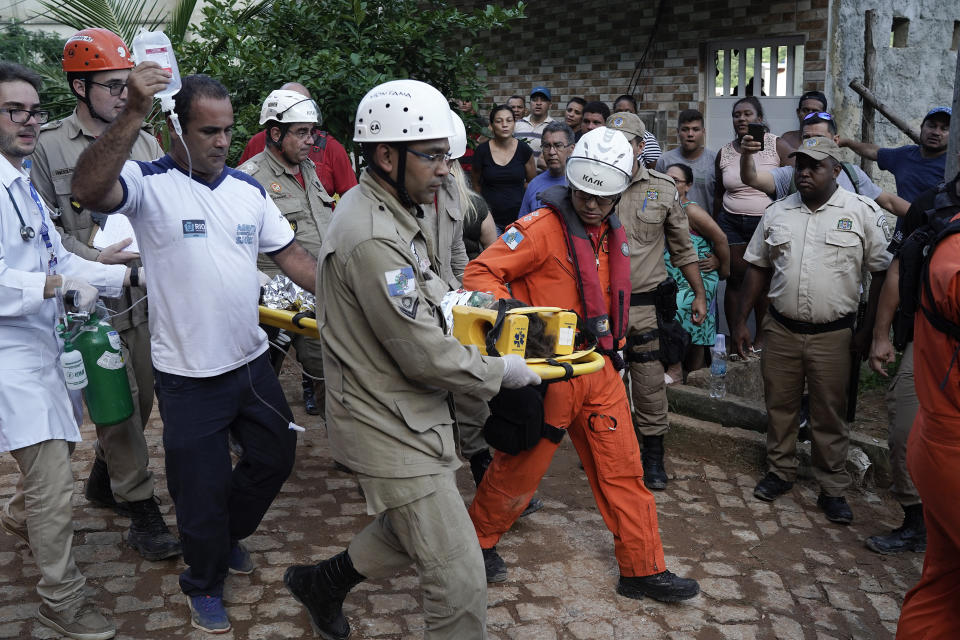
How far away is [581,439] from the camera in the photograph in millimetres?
4480

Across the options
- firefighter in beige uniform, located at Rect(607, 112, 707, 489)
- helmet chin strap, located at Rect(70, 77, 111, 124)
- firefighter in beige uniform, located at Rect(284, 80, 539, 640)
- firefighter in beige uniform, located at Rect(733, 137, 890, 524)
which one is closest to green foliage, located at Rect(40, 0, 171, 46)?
helmet chin strap, located at Rect(70, 77, 111, 124)

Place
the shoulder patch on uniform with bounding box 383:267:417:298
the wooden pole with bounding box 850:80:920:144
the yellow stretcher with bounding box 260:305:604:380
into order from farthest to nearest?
the wooden pole with bounding box 850:80:920:144, the yellow stretcher with bounding box 260:305:604:380, the shoulder patch on uniform with bounding box 383:267:417:298

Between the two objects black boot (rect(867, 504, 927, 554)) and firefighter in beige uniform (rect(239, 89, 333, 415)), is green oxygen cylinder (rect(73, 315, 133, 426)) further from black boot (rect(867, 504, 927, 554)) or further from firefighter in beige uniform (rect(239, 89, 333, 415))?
black boot (rect(867, 504, 927, 554))

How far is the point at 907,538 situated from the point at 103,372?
423 cm

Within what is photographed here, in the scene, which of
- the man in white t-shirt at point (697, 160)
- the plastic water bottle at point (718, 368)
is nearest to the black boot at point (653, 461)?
the plastic water bottle at point (718, 368)

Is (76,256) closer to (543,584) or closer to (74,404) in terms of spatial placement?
(74,404)

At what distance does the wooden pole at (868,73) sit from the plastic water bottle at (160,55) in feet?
27.2

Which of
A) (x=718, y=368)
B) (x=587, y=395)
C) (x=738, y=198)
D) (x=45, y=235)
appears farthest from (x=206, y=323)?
(x=738, y=198)

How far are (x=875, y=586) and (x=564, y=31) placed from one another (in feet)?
27.5

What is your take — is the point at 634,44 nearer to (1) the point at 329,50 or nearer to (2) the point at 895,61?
(2) the point at 895,61

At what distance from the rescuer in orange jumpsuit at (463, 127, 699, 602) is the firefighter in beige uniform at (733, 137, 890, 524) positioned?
5.19 feet

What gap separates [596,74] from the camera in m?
11.1

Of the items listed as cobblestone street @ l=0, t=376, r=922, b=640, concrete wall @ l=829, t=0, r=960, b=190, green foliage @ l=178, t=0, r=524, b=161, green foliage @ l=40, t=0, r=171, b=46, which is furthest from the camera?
concrete wall @ l=829, t=0, r=960, b=190

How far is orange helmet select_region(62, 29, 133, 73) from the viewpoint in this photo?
438 centimetres
